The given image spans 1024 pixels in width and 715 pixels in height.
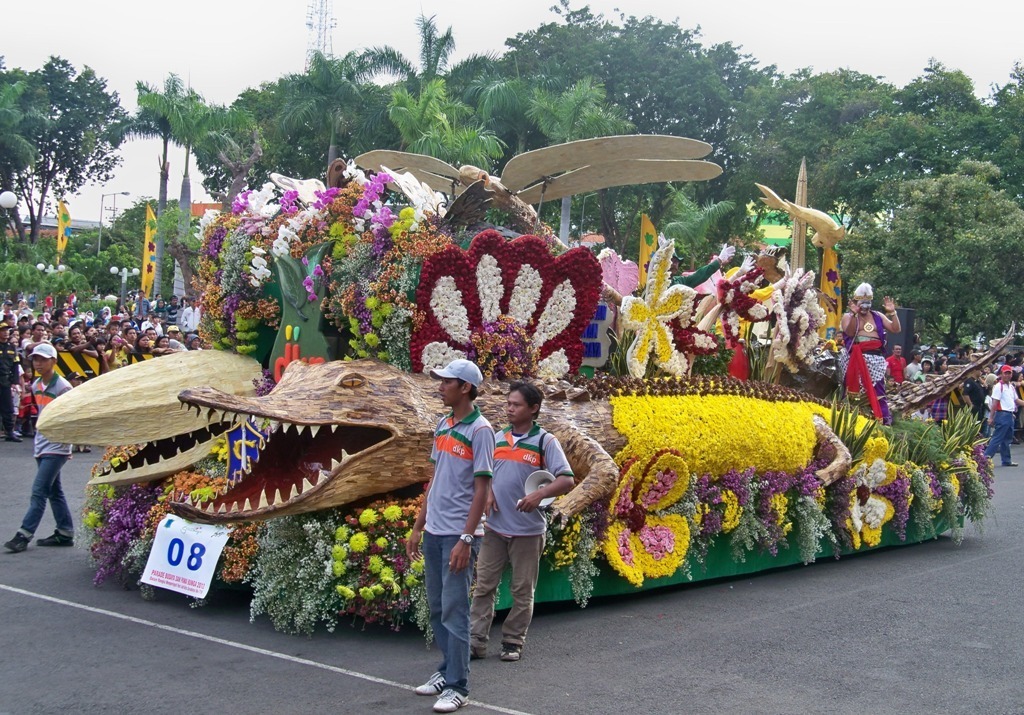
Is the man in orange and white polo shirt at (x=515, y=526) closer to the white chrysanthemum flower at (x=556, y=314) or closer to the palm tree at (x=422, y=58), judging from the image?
the white chrysanthemum flower at (x=556, y=314)

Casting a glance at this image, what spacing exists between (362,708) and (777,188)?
110 feet

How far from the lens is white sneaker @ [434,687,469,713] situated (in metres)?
4.88

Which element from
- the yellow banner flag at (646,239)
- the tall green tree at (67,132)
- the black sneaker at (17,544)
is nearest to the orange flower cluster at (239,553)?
the black sneaker at (17,544)

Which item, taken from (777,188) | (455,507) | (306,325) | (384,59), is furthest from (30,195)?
(455,507)

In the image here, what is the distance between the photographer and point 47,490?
8.26m

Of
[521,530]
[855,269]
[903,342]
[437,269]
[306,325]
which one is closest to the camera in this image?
[521,530]

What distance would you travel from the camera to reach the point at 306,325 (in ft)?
25.0

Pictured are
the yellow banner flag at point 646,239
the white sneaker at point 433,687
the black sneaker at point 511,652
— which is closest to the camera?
the white sneaker at point 433,687

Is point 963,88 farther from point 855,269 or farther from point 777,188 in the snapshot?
point 855,269

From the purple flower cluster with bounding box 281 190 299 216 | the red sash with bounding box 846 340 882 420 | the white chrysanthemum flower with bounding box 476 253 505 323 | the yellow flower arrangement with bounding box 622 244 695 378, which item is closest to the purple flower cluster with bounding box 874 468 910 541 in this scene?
the red sash with bounding box 846 340 882 420

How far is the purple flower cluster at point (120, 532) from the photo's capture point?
722 centimetres

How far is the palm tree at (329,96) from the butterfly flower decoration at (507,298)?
2498cm

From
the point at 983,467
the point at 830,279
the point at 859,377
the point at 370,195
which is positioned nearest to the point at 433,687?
the point at 370,195

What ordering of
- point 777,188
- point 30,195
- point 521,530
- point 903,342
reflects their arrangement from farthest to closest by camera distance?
point 30,195 → point 777,188 → point 903,342 → point 521,530
